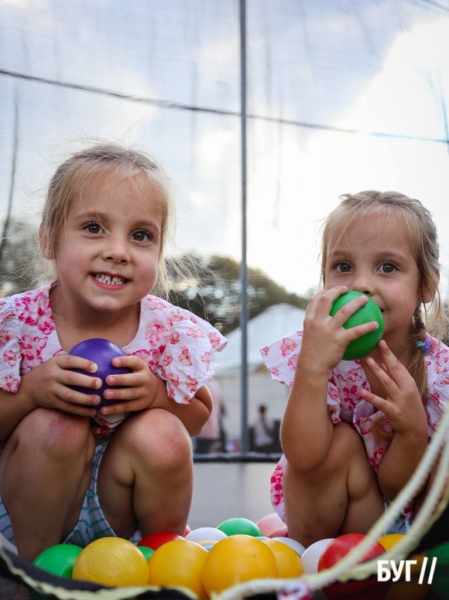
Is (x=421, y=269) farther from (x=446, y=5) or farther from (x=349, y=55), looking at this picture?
(x=349, y=55)

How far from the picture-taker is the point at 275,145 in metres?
2.17

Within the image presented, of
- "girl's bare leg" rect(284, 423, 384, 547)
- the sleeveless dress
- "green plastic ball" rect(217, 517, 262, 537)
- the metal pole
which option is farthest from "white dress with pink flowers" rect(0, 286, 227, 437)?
the metal pole

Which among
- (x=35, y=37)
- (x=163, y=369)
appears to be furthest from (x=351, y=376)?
(x=35, y=37)

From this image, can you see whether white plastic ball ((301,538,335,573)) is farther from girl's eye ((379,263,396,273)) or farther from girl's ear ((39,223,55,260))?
girl's ear ((39,223,55,260))

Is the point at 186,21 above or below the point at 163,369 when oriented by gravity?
above

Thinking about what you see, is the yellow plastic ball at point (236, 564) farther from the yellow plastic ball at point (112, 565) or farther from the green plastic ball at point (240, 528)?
the green plastic ball at point (240, 528)

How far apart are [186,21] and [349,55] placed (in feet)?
1.47

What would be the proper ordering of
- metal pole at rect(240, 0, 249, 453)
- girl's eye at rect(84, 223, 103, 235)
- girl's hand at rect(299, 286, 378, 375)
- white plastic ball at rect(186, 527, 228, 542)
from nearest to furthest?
girl's hand at rect(299, 286, 378, 375)
girl's eye at rect(84, 223, 103, 235)
white plastic ball at rect(186, 527, 228, 542)
metal pole at rect(240, 0, 249, 453)

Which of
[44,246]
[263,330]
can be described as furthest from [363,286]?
[263,330]

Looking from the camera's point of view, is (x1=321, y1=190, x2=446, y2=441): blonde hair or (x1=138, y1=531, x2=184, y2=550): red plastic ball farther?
(x1=321, y1=190, x2=446, y2=441): blonde hair

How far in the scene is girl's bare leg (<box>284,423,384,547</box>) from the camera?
1.02m

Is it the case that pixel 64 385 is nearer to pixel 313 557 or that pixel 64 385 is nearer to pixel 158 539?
pixel 158 539

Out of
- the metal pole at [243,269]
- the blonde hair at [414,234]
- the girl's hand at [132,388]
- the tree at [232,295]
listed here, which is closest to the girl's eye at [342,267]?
the blonde hair at [414,234]

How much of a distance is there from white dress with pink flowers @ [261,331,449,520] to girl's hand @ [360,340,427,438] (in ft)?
0.24
